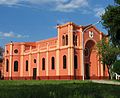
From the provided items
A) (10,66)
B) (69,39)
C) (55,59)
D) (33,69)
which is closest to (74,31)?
(69,39)

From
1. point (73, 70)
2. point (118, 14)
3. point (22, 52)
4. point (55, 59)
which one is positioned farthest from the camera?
point (22, 52)

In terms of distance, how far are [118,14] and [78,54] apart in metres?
32.0

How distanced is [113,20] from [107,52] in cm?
2755

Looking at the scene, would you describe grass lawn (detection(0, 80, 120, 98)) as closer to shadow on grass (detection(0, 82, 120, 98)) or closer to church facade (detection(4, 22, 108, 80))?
shadow on grass (detection(0, 82, 120, 98))

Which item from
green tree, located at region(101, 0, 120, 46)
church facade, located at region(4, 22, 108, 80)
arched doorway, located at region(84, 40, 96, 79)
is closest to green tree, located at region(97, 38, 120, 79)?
church facade, located at region(4, 22, 108, 80)

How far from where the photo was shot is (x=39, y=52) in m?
74.5

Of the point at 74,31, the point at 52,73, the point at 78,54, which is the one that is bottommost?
the point at 52,73

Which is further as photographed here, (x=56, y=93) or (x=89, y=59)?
(x=89, y=59)

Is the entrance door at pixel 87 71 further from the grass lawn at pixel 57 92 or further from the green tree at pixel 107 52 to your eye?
the grass lawn at pixel 57 92

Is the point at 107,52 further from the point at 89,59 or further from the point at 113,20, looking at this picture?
the point at 113,20

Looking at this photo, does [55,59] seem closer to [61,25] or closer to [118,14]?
[61,25]

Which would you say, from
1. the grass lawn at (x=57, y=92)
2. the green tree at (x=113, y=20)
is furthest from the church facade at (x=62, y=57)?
the grass lawn at (x=57, y=92)

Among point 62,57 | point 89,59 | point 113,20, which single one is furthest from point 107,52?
point 113,20

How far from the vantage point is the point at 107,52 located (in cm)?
6159
